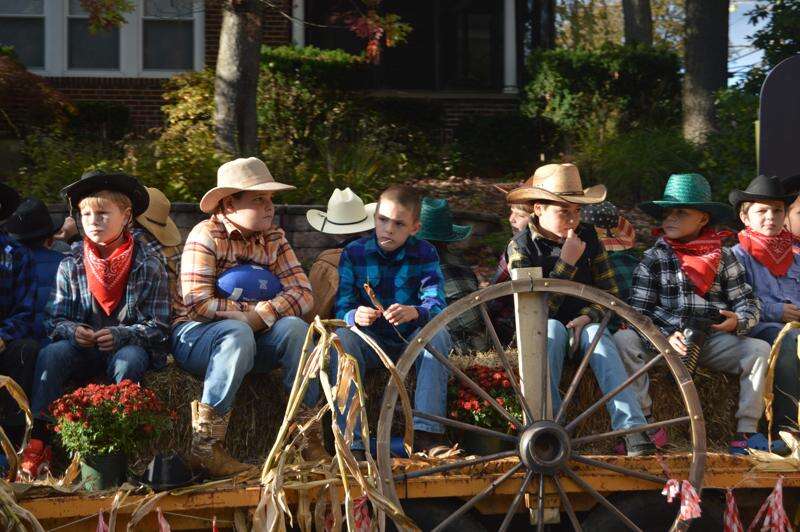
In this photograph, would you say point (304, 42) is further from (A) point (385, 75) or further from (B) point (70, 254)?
(B) point (70, 254)

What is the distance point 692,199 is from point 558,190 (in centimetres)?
72

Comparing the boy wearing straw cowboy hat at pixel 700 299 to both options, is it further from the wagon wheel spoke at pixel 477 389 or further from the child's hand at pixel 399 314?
the child's hand at pixel 399 314

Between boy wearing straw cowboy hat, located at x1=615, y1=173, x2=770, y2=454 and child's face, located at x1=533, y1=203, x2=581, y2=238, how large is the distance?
0.42m

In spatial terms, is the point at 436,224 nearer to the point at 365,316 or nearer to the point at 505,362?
the point at 365,316

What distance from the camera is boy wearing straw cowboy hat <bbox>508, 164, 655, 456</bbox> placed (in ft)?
17.7

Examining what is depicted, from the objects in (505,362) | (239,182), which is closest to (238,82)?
(239,182)

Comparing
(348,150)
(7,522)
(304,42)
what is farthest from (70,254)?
(304,42)

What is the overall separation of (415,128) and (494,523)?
33.6 feet

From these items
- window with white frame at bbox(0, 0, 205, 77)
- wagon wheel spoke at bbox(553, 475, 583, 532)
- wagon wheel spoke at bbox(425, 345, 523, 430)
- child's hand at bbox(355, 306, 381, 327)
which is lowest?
wagon wheel spoke at bbox(553, 475, 583, 532)

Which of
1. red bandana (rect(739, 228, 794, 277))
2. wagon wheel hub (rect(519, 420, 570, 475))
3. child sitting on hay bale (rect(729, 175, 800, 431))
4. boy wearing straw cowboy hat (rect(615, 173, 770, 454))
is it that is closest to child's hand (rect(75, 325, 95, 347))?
wagon wheel hub (rect(519, 420, 570, 475))

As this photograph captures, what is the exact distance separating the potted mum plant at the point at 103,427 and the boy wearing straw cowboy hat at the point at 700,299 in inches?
89.3

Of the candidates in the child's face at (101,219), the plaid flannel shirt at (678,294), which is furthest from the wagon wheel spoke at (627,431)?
the child's face at (101,219)

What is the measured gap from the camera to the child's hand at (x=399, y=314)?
534 cm

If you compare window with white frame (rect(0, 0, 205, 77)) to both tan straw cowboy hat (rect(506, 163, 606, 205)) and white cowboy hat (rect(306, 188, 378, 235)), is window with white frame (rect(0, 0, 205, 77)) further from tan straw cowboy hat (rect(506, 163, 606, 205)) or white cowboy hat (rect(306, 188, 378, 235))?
tan straw cowboy hat (rect(506, 163, 606, 205))
